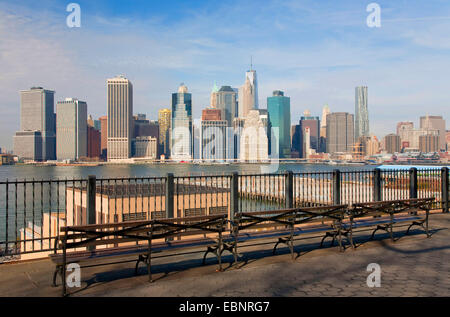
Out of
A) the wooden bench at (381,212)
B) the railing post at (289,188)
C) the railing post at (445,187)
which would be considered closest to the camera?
the wooden bench at (381,212)

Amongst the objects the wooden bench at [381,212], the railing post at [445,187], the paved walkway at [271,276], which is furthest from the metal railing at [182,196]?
the paved walkway at [271,276]

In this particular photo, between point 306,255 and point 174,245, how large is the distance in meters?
2.77

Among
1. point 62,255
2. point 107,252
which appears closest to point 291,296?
point 107,252

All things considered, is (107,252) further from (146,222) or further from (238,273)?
(238,273)

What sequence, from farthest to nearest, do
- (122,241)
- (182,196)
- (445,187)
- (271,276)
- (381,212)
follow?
(182,196), (445,187), (381,212), (271,276), (122,241)

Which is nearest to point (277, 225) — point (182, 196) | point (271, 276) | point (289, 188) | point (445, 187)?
point (271, 276)

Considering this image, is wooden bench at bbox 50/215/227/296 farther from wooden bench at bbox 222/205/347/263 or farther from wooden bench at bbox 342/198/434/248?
wooden bench at bbox 342/198/434/248

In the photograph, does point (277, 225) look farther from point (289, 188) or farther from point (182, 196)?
point (182, 196)

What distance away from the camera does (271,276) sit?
6.48 metres

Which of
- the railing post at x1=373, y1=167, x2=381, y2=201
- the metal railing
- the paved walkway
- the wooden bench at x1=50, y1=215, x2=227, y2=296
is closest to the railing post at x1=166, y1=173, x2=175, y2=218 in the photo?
the metal railing

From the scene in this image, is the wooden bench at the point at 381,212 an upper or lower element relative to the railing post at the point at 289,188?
lower

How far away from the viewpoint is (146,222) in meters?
6.37

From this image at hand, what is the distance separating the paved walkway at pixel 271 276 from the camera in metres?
5.71

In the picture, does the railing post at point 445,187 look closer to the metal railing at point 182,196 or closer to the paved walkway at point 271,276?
the metal railing at point 182,196
